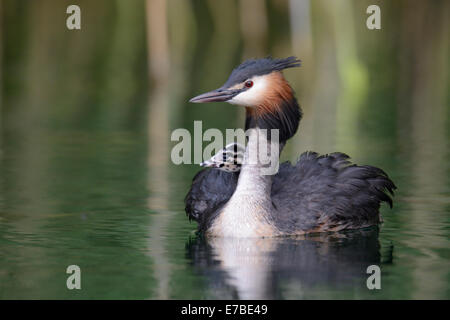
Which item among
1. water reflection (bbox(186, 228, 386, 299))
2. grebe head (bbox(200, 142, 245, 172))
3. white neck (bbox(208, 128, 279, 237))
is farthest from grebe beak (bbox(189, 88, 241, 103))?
water reflection (bbox(186, 228, 386, 299))

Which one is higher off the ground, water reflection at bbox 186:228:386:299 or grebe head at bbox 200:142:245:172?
grebe head at bbox 200:142:245:172

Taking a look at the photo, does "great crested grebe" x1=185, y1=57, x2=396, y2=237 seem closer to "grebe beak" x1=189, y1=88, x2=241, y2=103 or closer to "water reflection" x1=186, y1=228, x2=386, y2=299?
"grebe beak" x1=189, y1=88, x2=241, y2=103

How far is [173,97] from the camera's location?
20.7m

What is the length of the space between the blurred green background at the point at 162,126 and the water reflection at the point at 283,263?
0.10 m

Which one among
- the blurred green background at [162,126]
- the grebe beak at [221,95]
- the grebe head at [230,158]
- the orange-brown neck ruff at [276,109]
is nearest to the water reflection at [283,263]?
the blurred green background at [162,126]

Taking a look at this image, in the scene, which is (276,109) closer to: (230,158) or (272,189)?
(230,158)

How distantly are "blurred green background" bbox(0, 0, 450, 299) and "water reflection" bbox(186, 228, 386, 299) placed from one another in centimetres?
10

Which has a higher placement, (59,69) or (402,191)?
(59,69)

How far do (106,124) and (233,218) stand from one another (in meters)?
8.20

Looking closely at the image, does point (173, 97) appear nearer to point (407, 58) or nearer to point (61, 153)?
point (61, 153)

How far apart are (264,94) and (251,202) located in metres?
1.01

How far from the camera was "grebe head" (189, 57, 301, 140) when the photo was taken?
9836mm
